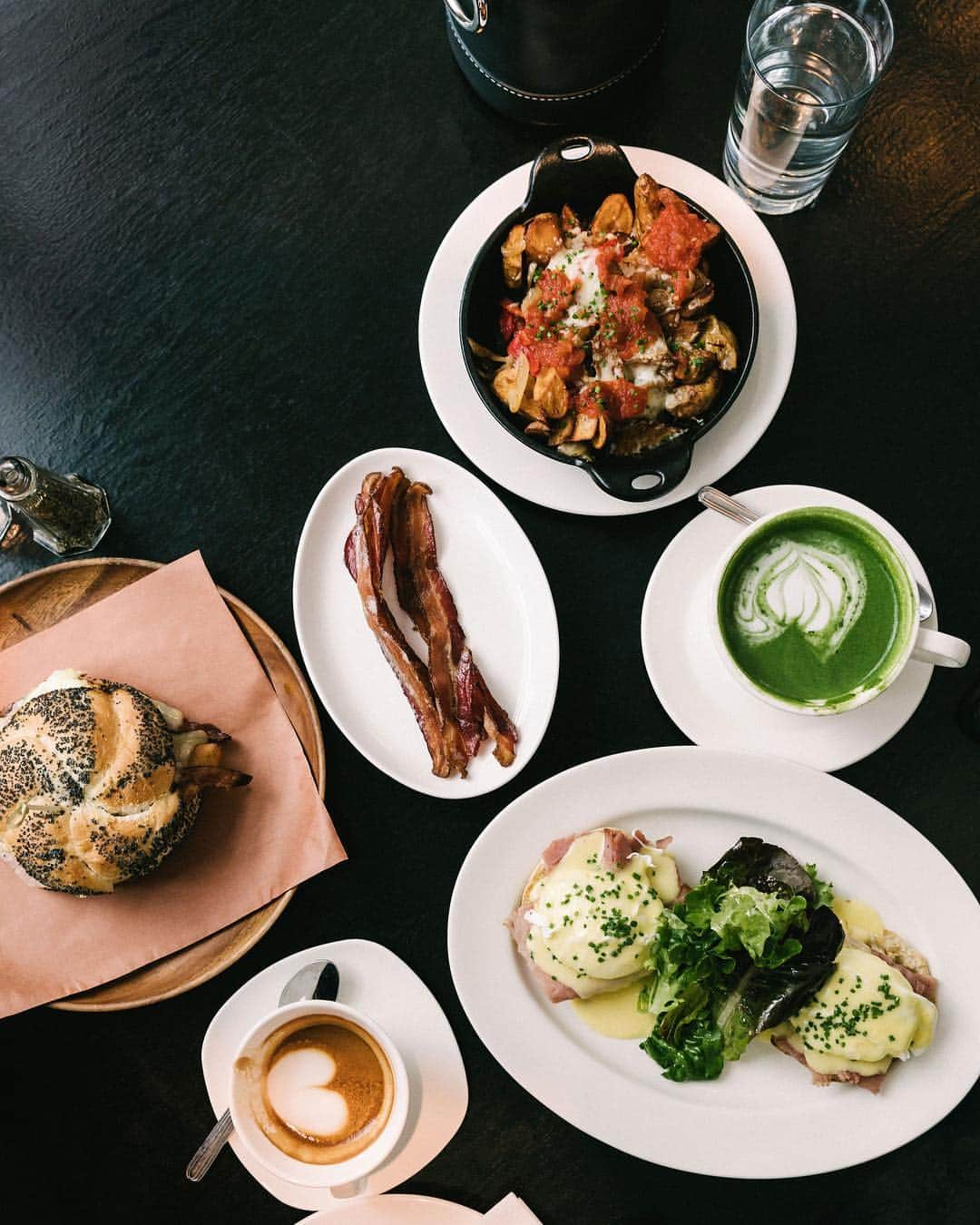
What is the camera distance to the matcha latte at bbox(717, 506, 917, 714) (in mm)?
1577

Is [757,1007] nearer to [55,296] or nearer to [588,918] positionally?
[588,918]

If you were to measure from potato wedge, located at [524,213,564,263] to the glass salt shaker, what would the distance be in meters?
0.88

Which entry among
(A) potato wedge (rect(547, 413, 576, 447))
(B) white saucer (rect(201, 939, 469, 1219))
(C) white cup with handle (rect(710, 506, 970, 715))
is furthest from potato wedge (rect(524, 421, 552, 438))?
(B) white saucer (rect(201, 939, 469, 1219))

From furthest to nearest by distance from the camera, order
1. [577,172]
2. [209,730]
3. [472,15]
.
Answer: [209,730]
[577,172]
[472,15]

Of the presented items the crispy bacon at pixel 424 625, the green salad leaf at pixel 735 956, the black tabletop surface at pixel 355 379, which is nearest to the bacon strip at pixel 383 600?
the crispy bacon at pixel 424 625

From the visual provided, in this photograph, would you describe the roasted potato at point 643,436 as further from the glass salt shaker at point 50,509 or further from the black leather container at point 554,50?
the glass salt shaker at point 50,509

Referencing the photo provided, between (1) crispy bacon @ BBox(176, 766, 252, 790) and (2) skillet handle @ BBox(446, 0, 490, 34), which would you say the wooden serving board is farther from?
(2) skillet handle @ BBox(446, 0, 490, 34)

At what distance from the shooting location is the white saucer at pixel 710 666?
64.9 inches

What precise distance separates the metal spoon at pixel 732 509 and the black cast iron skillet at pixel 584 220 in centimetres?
8

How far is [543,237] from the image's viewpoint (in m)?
1.60

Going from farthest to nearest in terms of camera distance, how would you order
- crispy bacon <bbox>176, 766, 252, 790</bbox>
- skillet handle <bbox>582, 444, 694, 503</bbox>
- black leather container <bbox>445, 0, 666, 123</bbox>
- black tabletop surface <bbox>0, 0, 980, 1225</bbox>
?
1. black tabletop surface <bbox>0, 0, 980, 1225</bbox>
2. crispy bacon <bbox>176, 766, 252, 790</bbox>
3. skillet handle <bbox>582, 444, 694, 503</bbox>
4. black leather container <bbox>445, 0, 666, 123</bbox>

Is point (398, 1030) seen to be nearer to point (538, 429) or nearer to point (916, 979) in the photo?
point (916, 979)

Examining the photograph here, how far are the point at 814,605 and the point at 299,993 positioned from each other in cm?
110

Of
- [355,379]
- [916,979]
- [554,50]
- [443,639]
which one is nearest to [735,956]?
[916,979]
